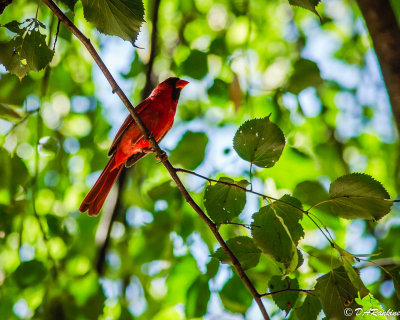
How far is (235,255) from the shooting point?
5.70ft

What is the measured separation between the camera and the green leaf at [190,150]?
2883 millimetres

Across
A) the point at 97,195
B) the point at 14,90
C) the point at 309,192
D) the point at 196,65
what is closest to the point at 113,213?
the point at 97,195

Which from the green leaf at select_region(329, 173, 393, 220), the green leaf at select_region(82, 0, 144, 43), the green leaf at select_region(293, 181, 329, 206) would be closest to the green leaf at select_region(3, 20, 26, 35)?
the green leaf at select_region(82, 0, 144, 43)

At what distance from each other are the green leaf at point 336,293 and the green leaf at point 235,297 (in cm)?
92

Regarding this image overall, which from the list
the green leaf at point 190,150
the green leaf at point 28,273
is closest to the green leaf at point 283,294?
the green leaf at point 190,150

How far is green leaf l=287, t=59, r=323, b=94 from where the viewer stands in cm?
315

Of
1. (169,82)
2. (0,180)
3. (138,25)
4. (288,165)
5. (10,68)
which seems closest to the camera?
(138,25)

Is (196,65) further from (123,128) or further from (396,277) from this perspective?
(396,277)

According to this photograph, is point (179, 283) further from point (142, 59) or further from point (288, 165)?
point (142, 59)

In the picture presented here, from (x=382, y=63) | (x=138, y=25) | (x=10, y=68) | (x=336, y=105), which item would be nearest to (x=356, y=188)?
(x=382, y=63)

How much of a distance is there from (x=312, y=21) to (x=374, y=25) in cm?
367

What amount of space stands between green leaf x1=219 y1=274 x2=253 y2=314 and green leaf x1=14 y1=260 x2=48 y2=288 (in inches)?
46.3

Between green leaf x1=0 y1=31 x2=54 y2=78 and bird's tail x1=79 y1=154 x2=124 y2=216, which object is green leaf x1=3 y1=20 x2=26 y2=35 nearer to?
green leaf x1=0 y1=31 x2=54 y2=78

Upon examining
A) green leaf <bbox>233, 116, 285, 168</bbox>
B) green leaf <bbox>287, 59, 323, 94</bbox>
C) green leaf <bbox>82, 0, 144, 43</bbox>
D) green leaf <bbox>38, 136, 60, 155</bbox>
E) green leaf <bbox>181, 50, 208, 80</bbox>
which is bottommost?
green leaf <bbox>233, 116, 285, 168</bbox>
